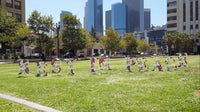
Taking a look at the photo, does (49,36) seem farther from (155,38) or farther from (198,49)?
(155,38)

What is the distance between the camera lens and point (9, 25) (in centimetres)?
3319

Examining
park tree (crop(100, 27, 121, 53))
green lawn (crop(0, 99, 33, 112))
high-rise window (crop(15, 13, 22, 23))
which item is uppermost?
high-rise window (crop(15, 13, 22, 23))

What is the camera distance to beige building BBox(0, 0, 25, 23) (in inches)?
1784

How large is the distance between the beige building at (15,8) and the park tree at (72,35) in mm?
18189

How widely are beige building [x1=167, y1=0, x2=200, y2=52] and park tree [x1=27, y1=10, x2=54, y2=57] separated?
57.9 m

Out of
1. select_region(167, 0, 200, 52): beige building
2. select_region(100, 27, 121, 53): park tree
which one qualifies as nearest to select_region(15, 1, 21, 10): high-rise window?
select_region(100, 27, 121, 53): park tree

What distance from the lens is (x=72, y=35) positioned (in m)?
37.4

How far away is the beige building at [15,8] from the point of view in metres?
45.3

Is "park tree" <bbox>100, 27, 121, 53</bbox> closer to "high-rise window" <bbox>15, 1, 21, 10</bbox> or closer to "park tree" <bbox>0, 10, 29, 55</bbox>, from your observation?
"park tree" <bbox>0, 10, 29, 55</bbox>

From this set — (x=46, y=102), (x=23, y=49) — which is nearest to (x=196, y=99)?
(x=46, y=102)

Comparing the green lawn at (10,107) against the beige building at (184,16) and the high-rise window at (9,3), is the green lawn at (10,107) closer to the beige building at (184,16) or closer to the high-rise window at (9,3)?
the high-rise window at (9,3)

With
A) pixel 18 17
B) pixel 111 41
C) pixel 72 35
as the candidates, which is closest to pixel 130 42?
pixel 111 41

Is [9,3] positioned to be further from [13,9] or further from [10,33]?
[10,33]

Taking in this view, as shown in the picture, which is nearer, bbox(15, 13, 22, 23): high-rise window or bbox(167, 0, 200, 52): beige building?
bbox(15, 13, 22, 23): high-rise window
